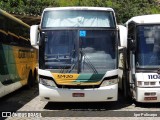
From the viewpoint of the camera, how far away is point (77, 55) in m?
12.6

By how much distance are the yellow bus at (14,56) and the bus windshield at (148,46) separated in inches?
178

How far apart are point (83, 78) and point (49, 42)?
1589 mm

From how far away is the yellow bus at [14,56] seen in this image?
1412 centimetres

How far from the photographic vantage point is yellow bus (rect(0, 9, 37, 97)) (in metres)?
14.1

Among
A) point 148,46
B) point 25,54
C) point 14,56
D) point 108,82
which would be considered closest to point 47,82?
point 108,82

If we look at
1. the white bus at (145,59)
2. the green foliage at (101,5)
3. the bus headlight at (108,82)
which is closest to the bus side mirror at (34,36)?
the bus headlight at (108,82)

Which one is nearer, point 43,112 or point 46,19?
point 43,112

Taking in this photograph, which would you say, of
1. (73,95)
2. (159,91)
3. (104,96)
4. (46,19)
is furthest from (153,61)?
(46,19)

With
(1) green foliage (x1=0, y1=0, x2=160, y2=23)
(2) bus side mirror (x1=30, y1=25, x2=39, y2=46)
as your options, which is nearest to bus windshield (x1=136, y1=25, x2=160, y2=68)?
(2) bus side mirror (x1=30, y1=25, x2=39, y2=46)

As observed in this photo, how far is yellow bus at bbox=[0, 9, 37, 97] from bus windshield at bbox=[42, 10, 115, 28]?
1.89 m

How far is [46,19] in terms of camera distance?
43.0 feet

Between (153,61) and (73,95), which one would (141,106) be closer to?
(153,61)

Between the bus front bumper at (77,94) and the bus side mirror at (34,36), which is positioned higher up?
the bus side mirror at (34,36)

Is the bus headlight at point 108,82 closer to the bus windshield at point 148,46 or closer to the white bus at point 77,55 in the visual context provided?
the white bus at point 77,55
